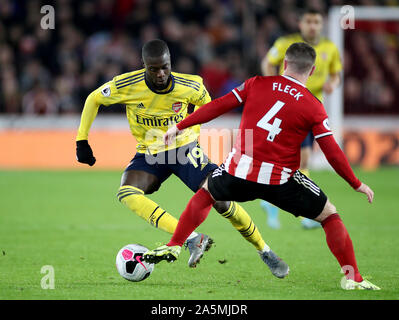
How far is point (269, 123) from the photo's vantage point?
534 centimetres

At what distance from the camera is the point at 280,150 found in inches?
212

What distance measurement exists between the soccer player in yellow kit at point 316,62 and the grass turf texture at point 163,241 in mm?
258

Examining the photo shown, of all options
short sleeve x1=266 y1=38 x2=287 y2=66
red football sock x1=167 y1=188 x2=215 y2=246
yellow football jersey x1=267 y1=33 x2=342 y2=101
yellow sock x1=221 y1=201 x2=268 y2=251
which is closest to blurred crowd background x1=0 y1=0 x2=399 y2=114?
yellow football jersey x1=267 y1=33 x2=342 y2=101

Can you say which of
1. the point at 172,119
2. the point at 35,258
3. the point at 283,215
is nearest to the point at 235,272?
the point at 172,119

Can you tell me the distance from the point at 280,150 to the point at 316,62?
403 centimetres

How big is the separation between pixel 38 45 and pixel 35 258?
11058 millimetres

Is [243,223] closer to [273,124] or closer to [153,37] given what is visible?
[273,124]

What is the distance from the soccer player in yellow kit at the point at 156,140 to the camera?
239 inches

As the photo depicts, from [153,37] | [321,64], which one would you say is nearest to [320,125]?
[321,64]

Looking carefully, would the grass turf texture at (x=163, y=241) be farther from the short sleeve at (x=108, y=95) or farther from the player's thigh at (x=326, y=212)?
the short sleeve at (x=108, y=95)

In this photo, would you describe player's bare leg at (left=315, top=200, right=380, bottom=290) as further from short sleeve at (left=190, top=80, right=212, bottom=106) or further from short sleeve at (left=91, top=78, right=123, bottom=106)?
short sleeve at (left=91, top=78, right=123, bottom=106)

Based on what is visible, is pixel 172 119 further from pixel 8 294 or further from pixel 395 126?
pixel 395 126

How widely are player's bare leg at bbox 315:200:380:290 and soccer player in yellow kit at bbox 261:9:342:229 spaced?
3.22 m

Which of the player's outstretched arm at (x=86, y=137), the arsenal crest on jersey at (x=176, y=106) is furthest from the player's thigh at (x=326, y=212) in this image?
the player's outstretched arm at (x=86, y=137)
